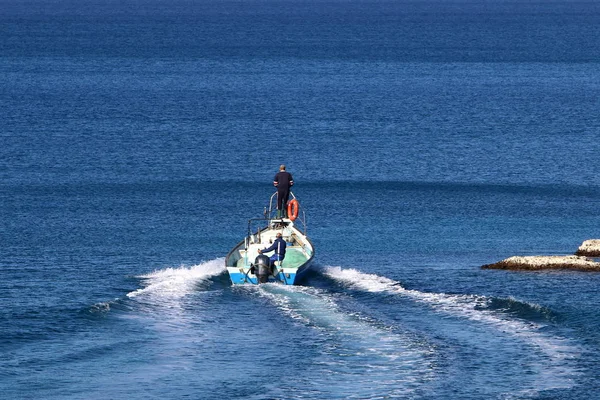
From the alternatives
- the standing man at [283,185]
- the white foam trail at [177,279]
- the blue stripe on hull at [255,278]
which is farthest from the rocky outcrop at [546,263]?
the white foam trail at [177,279]

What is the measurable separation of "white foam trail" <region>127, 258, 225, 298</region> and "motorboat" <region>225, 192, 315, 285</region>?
1413 mm

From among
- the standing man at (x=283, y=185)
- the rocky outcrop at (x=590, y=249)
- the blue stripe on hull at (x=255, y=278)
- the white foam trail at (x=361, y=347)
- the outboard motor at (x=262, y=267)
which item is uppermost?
the standing man at (x=283, y=185)

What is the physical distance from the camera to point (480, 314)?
3984 cm

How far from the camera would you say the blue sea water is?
3478cm

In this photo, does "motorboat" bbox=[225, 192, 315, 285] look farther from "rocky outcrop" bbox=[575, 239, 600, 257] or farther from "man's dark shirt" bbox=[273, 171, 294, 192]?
"rocky outcrop" bbox=[575, 239, 600, 257]

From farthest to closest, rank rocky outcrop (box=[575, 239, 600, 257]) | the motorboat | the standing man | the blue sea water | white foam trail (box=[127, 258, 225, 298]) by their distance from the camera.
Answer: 1. rocky outcrop (box=[575, 239, 600, 257])
2. the standing man
3. the motorboat
4. white foam trail (box=[127, 258, 225, 298])
5. the blue sea water

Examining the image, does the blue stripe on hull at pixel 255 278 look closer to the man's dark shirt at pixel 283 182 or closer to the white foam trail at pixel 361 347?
the white foam trail at pixel 361 347

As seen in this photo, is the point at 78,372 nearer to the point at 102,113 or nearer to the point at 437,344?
the point at 437,344

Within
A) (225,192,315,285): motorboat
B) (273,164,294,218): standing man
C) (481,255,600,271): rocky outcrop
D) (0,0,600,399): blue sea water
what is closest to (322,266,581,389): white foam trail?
(0,0,600,399): blue sea water

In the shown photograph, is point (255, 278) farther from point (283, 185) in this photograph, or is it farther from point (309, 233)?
point (309, 233)

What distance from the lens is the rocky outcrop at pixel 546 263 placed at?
47.4m

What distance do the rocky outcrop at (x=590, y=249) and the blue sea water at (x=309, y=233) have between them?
2.98 meters

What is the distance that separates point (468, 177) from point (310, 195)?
38.0 ft

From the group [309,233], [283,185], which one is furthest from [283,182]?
[309,233]
